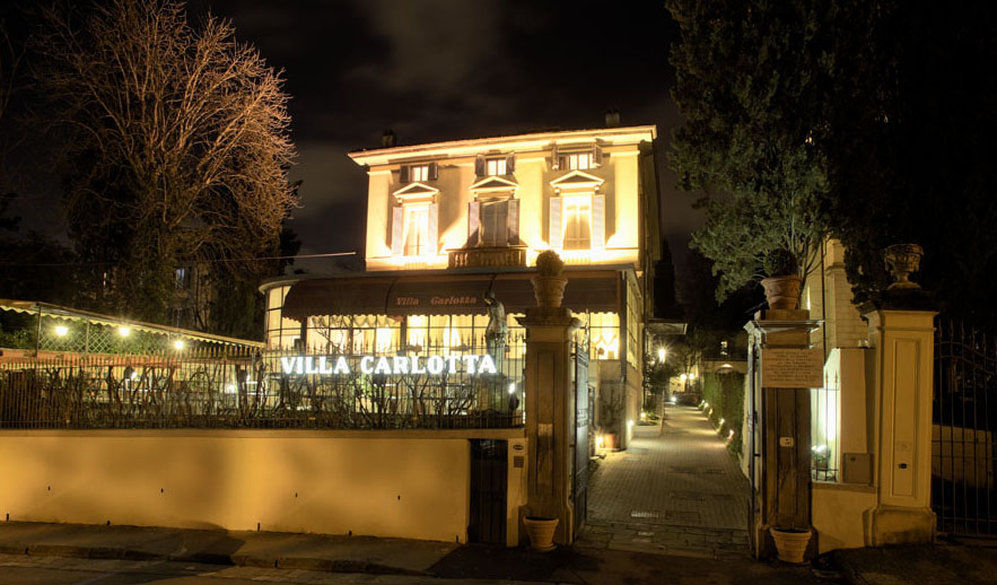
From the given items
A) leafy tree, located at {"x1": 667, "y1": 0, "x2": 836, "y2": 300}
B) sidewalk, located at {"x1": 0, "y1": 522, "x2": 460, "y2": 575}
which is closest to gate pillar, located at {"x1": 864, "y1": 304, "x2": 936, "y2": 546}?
sidewalk, located at {"x1": 0, "y1": 522, "x2": 460, "y2": 575}

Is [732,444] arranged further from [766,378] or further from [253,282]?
[253,282]

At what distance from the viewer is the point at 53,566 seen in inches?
330

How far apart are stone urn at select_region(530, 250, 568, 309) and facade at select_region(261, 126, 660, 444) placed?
9.77 meters

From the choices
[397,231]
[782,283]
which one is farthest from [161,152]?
[782,283]

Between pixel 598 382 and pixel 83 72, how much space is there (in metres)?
16.5

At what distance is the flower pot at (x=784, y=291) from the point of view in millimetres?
8500

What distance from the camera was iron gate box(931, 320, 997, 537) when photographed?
27.3 feet

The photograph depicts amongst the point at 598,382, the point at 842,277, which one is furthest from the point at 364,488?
the point at 842,277

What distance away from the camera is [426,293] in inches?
814

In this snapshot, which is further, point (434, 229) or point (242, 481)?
point (434, 229)

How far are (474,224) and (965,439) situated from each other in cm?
1723

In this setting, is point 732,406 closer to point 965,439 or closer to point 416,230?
point 965,439

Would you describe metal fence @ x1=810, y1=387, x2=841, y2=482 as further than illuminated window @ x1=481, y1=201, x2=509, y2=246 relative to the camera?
No

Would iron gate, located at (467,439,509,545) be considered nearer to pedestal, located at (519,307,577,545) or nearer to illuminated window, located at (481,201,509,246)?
pedestal, located at (519,307,577,545)
